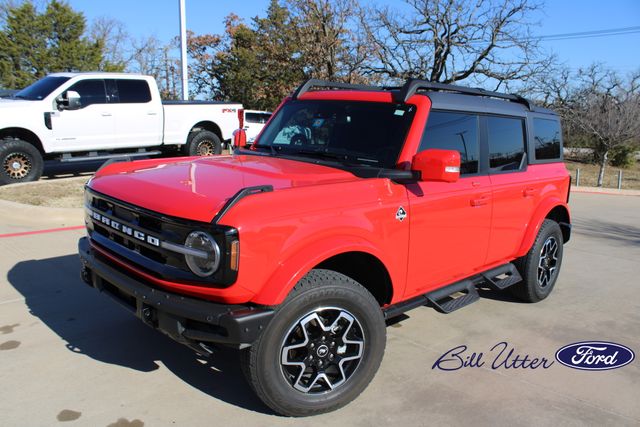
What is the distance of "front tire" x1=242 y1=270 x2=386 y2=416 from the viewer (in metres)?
2.79

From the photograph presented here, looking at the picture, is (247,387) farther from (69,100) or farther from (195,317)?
(69,100)

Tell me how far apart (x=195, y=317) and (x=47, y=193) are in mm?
7537

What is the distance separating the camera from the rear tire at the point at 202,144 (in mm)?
12438

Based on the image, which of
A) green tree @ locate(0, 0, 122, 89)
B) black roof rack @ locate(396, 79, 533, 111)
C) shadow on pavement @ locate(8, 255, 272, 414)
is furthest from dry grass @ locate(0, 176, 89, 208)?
green tree @ locate(0, 0, 122, 89)

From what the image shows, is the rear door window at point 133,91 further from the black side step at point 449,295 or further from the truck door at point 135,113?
the black side step at point 449,295

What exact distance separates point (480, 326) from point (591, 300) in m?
1.57

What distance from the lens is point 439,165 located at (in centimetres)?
322

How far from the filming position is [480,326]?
455cm

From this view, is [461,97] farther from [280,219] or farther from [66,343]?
[66,343]

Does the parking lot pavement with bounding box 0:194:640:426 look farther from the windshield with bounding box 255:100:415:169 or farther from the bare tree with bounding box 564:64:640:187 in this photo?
the bare tree with bounding box 564:64:640:187

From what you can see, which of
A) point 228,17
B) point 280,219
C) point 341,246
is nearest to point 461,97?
point 341,246

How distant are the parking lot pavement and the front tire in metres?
0.14

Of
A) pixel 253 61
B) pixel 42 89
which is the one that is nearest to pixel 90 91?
pixel 42 89

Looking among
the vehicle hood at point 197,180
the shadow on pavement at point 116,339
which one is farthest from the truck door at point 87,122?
the vehicle hood at point 197,180
